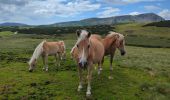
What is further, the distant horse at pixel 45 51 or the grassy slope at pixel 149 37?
the grassy slope at pixel 149 37

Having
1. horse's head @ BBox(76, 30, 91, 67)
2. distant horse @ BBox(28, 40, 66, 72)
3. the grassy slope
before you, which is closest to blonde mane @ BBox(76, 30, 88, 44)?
horse's head @ BBox(76, 30, 91, 67)

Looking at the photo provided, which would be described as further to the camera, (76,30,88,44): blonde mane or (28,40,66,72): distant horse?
(28,40,66,72): distant horse

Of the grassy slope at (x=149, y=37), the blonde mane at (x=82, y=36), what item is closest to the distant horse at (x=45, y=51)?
the blonde mane at (x=82, y=36)

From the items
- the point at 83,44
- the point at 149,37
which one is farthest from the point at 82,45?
the point at 149,37

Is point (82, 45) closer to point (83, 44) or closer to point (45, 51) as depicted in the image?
point (83, 44)

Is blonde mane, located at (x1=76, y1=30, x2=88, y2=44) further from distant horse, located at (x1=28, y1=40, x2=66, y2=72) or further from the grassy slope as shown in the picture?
the grassy slope

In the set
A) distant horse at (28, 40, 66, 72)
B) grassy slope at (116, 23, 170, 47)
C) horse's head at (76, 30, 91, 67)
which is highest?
horse's head at (76, 30, 91, 67)

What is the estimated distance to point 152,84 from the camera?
16.6 m

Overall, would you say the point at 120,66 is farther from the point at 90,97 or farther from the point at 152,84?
the point at 90,97

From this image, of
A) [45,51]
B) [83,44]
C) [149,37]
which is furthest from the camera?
[149,37]

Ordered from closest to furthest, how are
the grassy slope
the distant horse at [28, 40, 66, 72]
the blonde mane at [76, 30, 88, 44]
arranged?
the blonde mane at [76, 30, 88, 44]
the distant horse at [28, 40, 66, 72]
the grassy slope

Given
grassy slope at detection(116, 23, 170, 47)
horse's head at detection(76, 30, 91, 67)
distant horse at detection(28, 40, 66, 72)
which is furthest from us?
grassy slope at detection(116, 23, 170, 47)

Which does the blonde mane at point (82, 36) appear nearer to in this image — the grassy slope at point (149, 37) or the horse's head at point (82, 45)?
the horse's head at point (82, 45)

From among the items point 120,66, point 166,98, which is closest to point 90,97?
point 166,98
